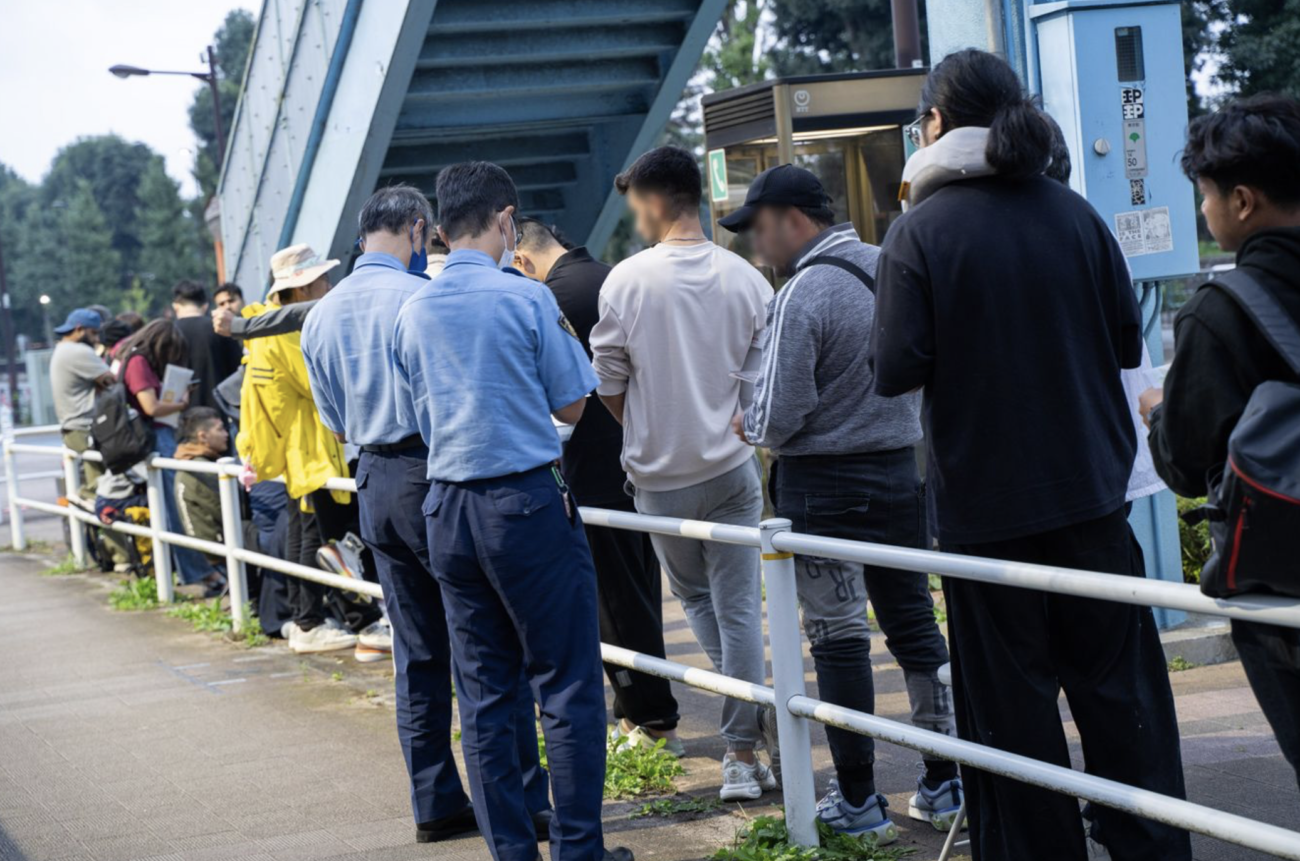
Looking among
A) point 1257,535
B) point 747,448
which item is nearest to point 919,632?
point 747,448

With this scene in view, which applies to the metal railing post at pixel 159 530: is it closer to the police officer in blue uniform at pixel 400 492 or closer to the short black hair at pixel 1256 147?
the police officer in blue uniform at pixel 400 492

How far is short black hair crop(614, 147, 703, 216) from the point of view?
4.93m

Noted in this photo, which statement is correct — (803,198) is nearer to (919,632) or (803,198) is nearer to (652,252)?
(652,252)

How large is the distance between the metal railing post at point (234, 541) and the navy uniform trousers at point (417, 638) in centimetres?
375

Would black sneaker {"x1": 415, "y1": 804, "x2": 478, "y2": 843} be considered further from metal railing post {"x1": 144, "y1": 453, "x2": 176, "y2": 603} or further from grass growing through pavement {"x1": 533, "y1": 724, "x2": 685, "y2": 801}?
metal railing post {"x1": 144, "y1": 453, "x2": 176, "y2": 603}

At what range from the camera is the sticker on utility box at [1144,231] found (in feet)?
19.9

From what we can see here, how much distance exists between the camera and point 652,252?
4.91 m

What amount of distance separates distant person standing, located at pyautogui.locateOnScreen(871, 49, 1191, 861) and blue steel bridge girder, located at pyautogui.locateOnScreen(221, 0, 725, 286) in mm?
6125

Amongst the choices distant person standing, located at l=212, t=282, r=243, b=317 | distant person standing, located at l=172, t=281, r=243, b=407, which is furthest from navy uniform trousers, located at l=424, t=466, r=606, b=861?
distant person standing, located at l=172, t=281, r=243, b=407

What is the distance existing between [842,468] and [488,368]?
1.10 m

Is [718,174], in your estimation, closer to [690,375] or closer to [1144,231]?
[1144,231]

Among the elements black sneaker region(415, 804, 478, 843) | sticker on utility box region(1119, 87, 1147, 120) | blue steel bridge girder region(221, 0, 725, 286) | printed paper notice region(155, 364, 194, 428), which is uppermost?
blue steel bridge girder region(221, 0, 725, 286)

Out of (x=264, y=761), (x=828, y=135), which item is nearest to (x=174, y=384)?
(x=264, y=761)

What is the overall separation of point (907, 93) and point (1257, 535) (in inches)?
312
